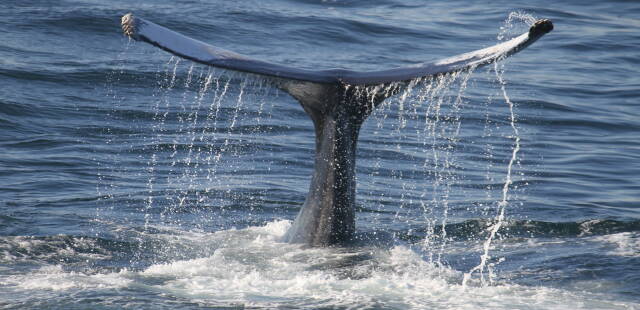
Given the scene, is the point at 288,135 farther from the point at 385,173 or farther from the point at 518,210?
the point at 518,210

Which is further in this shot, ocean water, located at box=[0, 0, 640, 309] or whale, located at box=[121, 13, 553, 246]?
ocean water, located at box=[0, 0, 640, 309]

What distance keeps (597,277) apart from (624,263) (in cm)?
→ 41

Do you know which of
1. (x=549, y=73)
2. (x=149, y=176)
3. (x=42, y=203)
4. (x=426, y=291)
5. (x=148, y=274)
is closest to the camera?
(x=426, y=291)

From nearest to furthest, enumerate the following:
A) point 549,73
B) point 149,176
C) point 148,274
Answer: point 148,274 < point 149,176 < point 549,73

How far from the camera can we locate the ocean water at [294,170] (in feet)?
22.6

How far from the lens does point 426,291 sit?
6742mm

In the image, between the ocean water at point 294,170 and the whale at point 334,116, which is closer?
the whale at point 334,116

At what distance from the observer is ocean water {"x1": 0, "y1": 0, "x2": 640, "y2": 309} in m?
6.89

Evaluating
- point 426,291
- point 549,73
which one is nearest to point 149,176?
point 426,291

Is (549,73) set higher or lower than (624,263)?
higher

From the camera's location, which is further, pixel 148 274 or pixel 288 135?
pixel 288 135

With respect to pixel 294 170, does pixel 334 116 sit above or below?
above

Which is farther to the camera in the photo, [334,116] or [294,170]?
[294,170]

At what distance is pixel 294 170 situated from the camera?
38.6 ft
